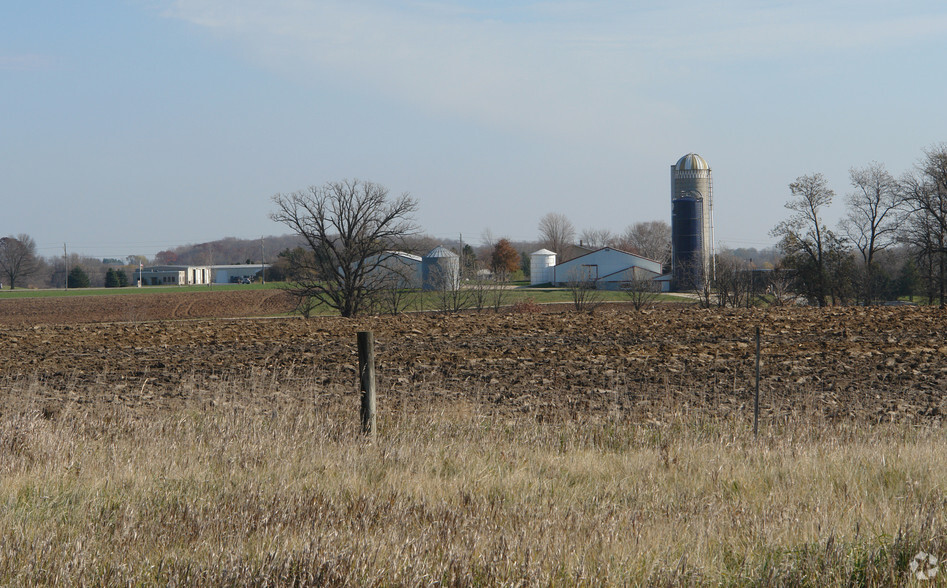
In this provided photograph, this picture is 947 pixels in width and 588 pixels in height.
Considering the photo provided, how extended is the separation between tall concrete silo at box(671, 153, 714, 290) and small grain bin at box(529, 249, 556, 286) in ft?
79.1

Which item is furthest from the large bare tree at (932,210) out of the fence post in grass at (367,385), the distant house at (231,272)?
the distant house at (231,272)

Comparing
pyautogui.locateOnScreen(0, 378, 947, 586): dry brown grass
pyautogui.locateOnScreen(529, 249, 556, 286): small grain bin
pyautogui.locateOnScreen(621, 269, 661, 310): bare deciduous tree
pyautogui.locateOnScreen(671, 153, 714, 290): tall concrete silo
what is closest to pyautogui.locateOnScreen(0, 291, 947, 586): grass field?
pyautogui.locateOnScreen(0, 378, 947, 586): dry brown grass

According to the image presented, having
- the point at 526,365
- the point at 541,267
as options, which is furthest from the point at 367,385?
the point at 541,267

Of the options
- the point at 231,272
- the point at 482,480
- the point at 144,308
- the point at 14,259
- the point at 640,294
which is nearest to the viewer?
the point at 482,480

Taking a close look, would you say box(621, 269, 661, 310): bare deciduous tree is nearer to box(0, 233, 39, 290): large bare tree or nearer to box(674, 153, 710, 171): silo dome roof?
box(674, 153, 710, 171): silo dome roof

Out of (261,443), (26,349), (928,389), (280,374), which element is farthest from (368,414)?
(26,349)

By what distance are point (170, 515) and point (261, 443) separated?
226 centimetres

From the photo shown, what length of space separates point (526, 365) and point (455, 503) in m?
11.3

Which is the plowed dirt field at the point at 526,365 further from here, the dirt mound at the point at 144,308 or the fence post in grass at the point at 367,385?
the dirt mound at the point at 144,308

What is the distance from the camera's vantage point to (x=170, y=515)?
5055 mm

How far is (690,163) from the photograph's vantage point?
7538 centimetres

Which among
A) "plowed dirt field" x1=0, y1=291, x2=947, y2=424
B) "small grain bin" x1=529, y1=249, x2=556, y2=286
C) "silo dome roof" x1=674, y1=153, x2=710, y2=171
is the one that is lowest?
"plowed dirt field" x1=0, y1=291, x2=947, y2=424

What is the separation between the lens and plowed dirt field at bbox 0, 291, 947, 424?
12.0 m

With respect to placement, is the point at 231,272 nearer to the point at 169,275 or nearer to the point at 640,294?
the point at 169,275
